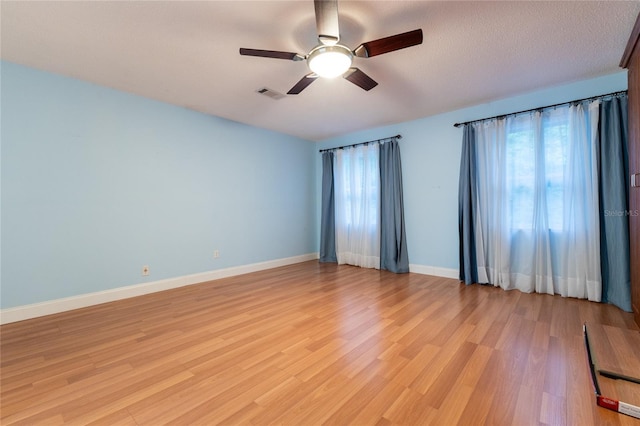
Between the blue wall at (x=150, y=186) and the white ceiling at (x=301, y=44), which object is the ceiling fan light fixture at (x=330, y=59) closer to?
the white ceiling at (x=301, y=44)

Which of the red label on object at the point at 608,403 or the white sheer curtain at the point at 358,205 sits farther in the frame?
the white sheer curtain at the point at 358,205

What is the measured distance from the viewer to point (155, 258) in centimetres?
346

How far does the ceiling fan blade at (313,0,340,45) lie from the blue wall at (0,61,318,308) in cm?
275

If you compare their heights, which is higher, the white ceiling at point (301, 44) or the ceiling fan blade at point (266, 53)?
the white ceiling at point (301, 44)

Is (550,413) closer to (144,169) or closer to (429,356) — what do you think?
(429,356)

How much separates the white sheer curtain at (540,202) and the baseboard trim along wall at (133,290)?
2.69 feet

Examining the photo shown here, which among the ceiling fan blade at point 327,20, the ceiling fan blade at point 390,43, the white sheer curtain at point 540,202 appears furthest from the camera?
the white sheer curtain at point 540,202

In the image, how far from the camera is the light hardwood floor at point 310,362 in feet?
4.47

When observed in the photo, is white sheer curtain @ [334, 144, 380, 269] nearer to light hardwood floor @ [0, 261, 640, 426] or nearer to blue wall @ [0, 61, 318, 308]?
blue wall @ [0, 61, 318, 308]

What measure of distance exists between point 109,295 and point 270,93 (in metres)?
3.07

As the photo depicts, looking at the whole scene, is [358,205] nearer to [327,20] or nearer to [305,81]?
[305,81]

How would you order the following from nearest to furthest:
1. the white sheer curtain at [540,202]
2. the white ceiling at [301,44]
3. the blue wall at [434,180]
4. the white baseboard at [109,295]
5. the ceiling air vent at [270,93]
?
the white ceiling at [301,44] → the white baseboard at [109,295] → the white sheer curtain at [540,202] → the ceiling air vent at [270,93] → the blue wall at [434,180]

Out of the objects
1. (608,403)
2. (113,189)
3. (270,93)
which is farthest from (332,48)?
(113,189)

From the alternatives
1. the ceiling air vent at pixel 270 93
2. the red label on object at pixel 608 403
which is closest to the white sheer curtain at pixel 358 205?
the ceiling air vent at pixel 270 93
